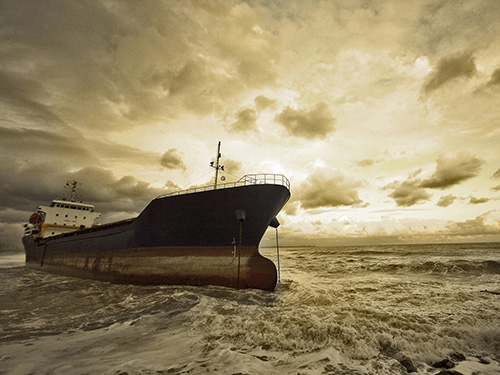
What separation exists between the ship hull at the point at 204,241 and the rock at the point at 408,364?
6.71 metres

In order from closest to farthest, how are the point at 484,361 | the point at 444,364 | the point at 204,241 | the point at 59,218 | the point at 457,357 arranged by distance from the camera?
the point at 444,364
the point at 484,361
the point at 457,357
the point at 204,241
the point at 59,218

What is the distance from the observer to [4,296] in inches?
405

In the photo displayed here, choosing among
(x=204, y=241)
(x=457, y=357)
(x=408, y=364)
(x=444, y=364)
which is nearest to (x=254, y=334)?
(x=408, y=364)

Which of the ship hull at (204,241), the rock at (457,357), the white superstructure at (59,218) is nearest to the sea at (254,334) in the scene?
the rock at (457,357)

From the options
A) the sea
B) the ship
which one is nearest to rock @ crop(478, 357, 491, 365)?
the sea

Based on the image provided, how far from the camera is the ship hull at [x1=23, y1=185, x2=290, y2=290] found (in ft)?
35.0

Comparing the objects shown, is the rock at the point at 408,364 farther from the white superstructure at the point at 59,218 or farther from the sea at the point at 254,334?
the white superstructure at the point at 59,218

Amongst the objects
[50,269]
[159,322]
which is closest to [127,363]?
[159,322]

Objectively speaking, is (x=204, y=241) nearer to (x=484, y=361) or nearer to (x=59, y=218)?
(x=484, y=361)

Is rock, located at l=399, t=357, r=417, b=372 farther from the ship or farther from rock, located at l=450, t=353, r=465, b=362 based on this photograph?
the ship

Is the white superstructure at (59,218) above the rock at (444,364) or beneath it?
above

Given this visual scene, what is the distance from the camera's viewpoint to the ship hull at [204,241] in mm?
10656

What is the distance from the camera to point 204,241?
1136 cm

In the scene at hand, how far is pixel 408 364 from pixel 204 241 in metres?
9.14
